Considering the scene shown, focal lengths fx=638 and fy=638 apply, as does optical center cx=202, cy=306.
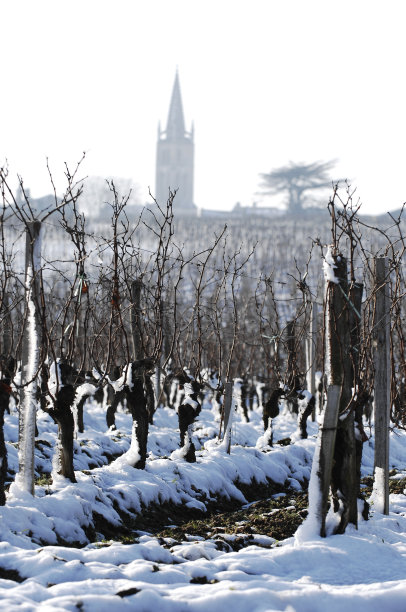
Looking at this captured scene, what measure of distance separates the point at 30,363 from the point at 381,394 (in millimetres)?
3786

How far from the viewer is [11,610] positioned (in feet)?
11.3

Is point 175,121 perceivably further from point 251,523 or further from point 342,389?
point 342,389

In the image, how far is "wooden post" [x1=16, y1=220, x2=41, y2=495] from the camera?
623cm

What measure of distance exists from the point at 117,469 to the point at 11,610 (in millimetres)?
4449

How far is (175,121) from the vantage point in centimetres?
11700

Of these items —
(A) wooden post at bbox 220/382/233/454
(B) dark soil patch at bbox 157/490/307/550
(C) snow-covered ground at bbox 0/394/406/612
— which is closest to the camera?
(C) snow-covered ground at bbox 0/394/406/612

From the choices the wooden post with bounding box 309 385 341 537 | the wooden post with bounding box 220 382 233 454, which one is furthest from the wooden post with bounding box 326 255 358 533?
the wooden post with bounding box 220 382 233 454

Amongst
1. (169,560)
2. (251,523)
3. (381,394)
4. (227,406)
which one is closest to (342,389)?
(381,394)

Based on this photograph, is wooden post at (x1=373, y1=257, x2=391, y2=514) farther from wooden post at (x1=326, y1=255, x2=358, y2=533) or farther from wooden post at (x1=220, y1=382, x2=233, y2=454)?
wooden post at (x1=220, y1=382, x2=233, y2=454)

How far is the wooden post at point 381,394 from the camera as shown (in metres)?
6.96

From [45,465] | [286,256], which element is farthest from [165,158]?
[45,465]

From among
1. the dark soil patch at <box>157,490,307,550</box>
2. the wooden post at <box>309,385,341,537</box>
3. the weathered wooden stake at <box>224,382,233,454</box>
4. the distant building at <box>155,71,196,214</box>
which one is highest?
the distant building at <box>155,71,196,214</box>

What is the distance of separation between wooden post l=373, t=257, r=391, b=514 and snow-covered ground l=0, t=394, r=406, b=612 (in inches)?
10.5

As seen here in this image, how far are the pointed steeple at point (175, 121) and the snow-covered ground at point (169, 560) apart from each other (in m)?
114
